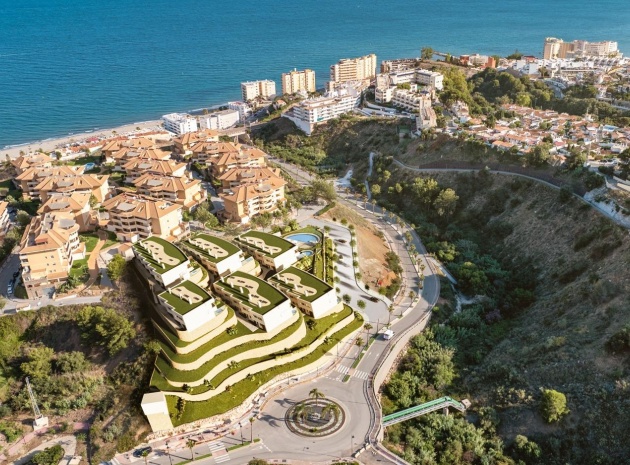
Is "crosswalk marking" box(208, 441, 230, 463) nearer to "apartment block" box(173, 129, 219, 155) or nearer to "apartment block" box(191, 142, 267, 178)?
"apartment block" box(191, 142, 267, 178)

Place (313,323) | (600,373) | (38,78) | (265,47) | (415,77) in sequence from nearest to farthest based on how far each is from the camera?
(600,373)
(313,323)
(415,77)
(38,78)
(265,47)

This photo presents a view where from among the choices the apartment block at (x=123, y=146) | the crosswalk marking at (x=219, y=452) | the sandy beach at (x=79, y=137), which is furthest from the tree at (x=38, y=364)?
the sandy beach at (x=79, y=137)

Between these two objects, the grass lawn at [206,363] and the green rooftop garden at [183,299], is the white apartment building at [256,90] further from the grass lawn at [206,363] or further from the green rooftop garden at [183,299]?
the grass lawn at [206,363]

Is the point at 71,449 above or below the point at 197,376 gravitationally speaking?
below

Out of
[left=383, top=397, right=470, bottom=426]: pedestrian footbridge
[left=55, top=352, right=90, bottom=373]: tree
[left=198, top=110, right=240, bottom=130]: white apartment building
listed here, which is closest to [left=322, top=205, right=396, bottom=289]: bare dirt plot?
[left=383, top=397, right=470, bottom=426]: pedestrian footbridge

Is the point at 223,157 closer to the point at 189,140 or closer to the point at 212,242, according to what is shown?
the point at 189,140

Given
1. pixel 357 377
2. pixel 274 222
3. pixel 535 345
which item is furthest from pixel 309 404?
pixel 274 222

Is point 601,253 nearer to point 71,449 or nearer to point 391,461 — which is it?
point 391,461
